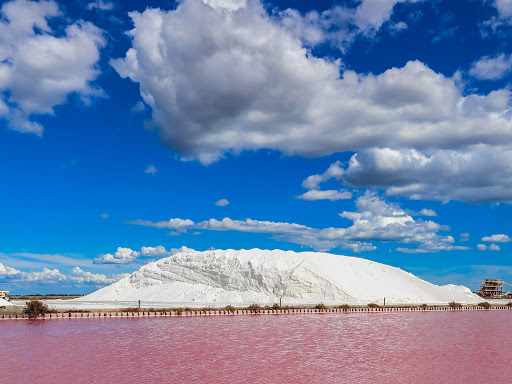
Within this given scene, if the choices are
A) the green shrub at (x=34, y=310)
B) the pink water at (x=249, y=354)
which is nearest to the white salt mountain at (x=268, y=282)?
the green shrub at (x=34, y=310)

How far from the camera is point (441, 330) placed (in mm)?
31359

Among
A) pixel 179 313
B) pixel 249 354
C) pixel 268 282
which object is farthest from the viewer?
pixel 268 282

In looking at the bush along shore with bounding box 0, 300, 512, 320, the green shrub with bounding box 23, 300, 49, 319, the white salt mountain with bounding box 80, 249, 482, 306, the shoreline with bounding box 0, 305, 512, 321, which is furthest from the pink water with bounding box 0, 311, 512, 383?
the white salt mountain with bounding box 80, 249, 482, 306

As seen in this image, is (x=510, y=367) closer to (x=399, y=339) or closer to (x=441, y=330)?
(x=399, y=339)

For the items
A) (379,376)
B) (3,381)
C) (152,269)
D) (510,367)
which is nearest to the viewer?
(3,381)

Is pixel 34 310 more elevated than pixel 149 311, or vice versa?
pixel 34 310

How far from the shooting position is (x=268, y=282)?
61656 mm

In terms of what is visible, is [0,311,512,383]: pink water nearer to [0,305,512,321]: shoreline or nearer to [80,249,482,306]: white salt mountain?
[0,305,512,321]: shoreline

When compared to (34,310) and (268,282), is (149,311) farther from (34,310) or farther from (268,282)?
(268,282)

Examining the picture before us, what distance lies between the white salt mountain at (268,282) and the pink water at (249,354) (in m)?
25.3

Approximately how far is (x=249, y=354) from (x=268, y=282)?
42006mm

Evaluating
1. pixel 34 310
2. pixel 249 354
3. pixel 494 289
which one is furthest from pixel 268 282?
pixel 494 289

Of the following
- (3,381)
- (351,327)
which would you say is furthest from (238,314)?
(3,381)

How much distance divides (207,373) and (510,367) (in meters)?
11.4
